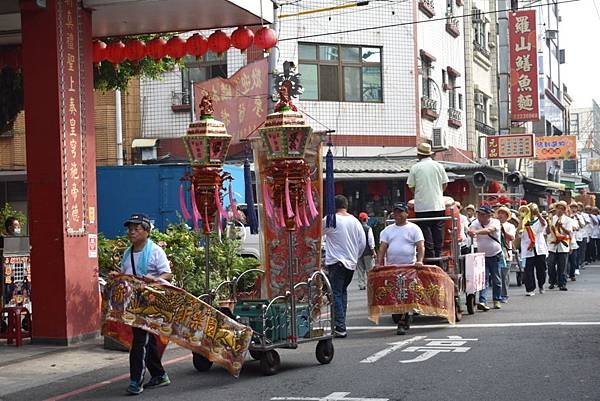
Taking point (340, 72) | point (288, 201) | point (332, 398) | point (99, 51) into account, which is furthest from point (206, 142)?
point (340, 72)

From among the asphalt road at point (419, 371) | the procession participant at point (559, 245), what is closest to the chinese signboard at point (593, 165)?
the procession participant at point (559, 245)

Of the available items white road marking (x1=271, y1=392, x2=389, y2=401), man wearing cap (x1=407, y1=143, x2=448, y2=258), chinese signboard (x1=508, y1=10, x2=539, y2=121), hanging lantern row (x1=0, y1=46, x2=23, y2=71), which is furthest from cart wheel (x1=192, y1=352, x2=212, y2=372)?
chinese signboard (x1=508, y1=10, x2=539, y2=121)

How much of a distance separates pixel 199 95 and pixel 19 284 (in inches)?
430

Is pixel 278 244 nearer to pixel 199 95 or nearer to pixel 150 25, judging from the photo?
pixel 150 25

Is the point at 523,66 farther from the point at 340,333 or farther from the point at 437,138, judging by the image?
the point at 340,333

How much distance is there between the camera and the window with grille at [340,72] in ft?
90.0

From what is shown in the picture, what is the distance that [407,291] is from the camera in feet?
42.5

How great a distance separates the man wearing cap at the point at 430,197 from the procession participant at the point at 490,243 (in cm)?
196

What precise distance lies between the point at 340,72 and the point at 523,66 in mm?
9571

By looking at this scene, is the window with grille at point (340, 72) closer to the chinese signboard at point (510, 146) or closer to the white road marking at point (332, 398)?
the chinese signboard at point (510, 146)

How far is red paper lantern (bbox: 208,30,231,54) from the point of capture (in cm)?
1584

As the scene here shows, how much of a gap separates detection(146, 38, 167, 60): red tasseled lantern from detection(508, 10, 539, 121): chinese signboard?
20.9 m

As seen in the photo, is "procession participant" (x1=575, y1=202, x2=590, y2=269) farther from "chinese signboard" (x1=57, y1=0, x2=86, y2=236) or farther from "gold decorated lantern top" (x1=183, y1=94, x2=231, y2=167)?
"gold decorated lantern top" (x1=183, y1=94, x2=231, y2=167)

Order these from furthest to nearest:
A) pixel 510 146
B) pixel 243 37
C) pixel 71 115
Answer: pixel 510 146, pixel 243 37, pixel 71 115
